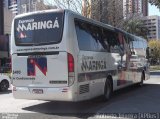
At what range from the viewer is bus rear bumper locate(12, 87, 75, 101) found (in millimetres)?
10750

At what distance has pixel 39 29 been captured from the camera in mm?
11414

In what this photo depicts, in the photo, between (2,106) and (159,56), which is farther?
(159,56)

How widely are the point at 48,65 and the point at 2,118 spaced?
2.18 metres

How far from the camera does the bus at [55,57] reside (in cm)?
1088

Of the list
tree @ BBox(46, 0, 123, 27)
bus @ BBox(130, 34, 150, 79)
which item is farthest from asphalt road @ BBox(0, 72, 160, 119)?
tree @ BBox(46, 0, 123, 27)

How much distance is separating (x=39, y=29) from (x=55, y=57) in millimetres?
1099

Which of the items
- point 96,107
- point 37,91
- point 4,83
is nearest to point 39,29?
point 37,91

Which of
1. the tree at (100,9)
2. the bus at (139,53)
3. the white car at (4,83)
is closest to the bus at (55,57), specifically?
the bus at (139,53)

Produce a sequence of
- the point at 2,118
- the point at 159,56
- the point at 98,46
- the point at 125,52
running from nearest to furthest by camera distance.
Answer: the point at 2,118
the point at 98,46
the point at 125,52
the point at 159,56

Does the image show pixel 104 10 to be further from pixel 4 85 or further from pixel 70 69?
pixel 70 69

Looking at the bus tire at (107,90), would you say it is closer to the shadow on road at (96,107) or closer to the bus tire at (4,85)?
the shadow on road at (96,107)

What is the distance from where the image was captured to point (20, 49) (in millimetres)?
11688

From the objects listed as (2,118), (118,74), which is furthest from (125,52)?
(2,118)

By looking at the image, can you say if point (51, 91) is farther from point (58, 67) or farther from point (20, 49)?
point (20, 49)
